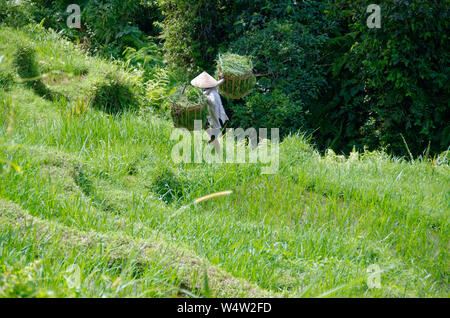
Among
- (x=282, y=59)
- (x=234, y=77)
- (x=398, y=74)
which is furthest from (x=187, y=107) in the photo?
(x=398, y=74)

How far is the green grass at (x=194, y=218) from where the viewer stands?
3.74 metres

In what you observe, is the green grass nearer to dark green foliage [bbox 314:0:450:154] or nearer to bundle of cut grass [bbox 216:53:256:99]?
bundle of cut grass [bbox 216:53:256:99]

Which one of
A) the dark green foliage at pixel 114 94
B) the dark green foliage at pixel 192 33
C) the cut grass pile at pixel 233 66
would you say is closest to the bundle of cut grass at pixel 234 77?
the cut grass pile at pixel 233 66

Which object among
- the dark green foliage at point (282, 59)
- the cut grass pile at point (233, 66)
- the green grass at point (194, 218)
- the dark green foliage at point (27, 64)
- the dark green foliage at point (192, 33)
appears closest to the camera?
the green grass at point (194, 218)

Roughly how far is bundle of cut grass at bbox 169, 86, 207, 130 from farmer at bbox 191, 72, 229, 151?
0.39 ft

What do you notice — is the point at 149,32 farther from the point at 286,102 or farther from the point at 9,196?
the point at 9,196

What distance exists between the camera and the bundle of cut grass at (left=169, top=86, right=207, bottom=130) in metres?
5.74

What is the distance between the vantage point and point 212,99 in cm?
611

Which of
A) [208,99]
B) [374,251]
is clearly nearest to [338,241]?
[374,251]

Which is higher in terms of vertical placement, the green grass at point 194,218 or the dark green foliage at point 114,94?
the dark green foliage at point 114,94

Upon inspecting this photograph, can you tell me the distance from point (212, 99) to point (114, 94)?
3.17 metres

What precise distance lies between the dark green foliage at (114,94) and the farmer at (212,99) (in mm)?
2476

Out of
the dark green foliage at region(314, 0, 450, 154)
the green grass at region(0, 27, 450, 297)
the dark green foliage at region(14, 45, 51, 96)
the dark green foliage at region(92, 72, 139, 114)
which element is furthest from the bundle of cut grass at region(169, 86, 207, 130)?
the dark green foliage at region(314, 0, 450, 154)

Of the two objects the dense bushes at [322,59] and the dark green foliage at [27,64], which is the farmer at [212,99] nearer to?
the dense bushes at [322,59]
